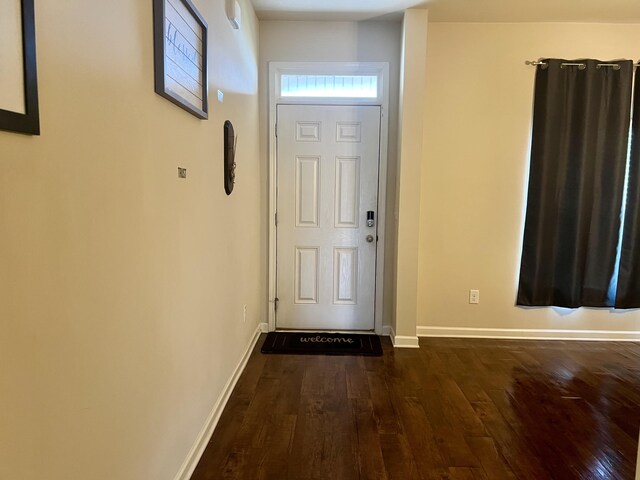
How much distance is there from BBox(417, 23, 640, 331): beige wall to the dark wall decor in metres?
1.72

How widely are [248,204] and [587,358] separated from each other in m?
2.84

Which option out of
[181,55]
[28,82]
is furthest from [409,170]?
[28,82]

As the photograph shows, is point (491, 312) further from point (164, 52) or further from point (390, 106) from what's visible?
point (164, 52)

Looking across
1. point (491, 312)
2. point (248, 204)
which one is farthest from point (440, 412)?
point (248, 204)

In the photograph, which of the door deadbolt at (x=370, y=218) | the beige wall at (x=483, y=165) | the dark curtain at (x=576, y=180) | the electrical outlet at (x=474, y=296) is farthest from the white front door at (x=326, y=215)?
the dark curtain at (x=576, y=180)

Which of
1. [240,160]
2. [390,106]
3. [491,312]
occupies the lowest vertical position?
[491,312]

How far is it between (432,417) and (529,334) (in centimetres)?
178

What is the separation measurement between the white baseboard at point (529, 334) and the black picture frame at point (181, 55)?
2721 millimetres

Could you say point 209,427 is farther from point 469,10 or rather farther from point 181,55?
point 469,10

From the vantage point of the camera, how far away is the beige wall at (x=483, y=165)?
338 centimetres

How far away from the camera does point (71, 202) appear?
0.96 meters

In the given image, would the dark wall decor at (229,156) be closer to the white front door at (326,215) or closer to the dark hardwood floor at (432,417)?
the white front door at (326,215)

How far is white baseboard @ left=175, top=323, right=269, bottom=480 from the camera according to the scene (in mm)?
1786

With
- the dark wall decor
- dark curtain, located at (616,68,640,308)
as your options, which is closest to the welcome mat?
the dark wall decor
